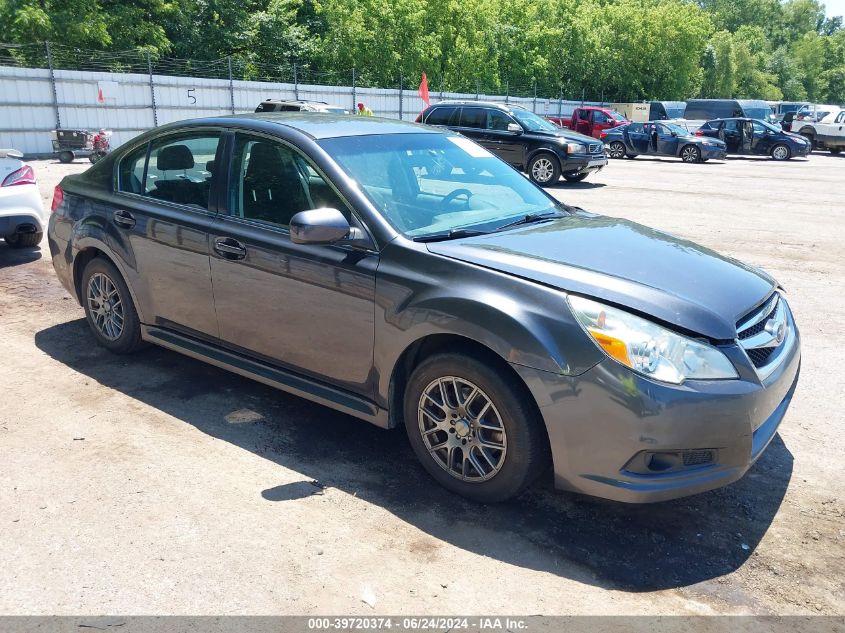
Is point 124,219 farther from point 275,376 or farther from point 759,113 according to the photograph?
point 759,113

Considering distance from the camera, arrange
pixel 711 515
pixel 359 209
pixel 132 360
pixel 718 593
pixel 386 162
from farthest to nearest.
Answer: pixel 132 360 → pixel 386 162 → pixel 359 209 → pixel 711 515 → pixel 718 593

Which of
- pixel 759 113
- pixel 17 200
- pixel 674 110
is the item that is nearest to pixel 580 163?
pixel 17 200

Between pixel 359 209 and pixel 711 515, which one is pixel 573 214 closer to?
pixel 359 209

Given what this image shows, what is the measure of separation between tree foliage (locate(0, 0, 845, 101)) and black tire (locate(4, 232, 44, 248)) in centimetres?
2286

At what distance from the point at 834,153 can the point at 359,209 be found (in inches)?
1361

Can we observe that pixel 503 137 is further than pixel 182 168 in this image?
Yes

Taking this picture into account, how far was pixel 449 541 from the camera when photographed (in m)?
3.20

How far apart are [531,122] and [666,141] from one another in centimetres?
1034

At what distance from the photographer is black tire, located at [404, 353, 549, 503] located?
10.5 ft

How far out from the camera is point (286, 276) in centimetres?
394

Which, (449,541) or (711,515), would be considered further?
(711,515)

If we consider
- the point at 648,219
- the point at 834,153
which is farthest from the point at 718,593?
the point at 834,153

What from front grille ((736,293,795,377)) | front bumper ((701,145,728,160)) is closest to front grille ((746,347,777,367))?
front grille ((736,293,795,377))

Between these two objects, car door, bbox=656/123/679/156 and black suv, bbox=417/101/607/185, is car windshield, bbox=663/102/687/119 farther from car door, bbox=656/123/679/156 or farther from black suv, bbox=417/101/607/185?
black suv, bbox=417/101/607/185
